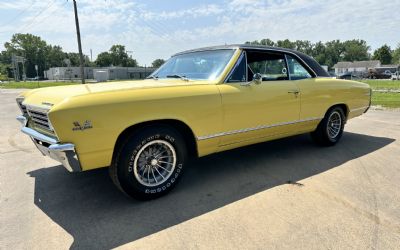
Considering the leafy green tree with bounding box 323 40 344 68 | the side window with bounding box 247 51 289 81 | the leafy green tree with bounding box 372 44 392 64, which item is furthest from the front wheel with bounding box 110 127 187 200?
the leafy green tree with bounding box 323 40 344 68

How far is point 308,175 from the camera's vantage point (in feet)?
14.0

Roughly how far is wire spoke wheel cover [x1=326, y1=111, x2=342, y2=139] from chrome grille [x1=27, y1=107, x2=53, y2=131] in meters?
4.53

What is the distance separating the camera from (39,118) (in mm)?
3400

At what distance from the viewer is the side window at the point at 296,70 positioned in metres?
4.96

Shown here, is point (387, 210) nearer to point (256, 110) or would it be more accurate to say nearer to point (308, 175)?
point (308, 175)

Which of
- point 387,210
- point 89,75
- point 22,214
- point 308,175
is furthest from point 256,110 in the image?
point 89,75

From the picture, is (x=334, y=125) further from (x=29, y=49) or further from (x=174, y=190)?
(x=29, y=49)

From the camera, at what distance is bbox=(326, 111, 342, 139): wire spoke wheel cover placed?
5660mm

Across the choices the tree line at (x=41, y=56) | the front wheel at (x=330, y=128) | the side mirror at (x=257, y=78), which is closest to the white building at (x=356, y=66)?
the tree line at (x=41, y=56)

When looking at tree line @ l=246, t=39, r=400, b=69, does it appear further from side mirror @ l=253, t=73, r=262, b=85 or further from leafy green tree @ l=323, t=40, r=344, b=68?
side mirror @ l=253, t=73, r=262, b=85

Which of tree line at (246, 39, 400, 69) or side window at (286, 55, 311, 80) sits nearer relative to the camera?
side window at (286, 55, 311, 80)

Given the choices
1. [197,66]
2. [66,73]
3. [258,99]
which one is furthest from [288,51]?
[66,73]

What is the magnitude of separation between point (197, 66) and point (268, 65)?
1.12 m

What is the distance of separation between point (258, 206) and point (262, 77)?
6.10 ft
